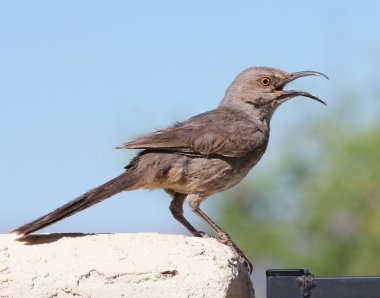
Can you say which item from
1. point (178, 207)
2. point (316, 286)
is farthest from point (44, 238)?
point (178, 207)

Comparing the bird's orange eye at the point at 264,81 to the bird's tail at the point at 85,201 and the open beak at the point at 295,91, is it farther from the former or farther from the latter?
the bird's tail at the point at 85,201

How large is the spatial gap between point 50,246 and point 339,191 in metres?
10.4

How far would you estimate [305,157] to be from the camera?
16203 millimetres

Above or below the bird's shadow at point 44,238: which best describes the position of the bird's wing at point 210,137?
above

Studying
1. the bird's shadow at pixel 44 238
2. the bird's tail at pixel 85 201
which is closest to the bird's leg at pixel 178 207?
the bird's tail at pixel 85 201

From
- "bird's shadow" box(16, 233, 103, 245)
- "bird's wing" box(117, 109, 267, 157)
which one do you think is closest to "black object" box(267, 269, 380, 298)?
"bird's shadow" box(16, 233, 103, 245)

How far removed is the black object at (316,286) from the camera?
4.96 m

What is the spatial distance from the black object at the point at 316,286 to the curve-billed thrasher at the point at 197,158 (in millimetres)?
1653

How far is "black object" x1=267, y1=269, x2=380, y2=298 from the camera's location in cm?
496

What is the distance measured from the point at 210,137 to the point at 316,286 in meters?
2.89

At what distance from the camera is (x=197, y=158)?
301 inches

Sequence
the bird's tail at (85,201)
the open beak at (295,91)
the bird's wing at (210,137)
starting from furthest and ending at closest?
the open beak at (295,91), the bird's wing at (210,137), the bird's tail at (85,201)

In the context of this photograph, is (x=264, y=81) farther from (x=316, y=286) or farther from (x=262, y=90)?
(x=316, y=286)

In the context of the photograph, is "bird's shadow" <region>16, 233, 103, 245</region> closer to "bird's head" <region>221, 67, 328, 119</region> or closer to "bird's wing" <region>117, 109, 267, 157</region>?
"bird's wing" <region>117, 109, 267, 157</region>
